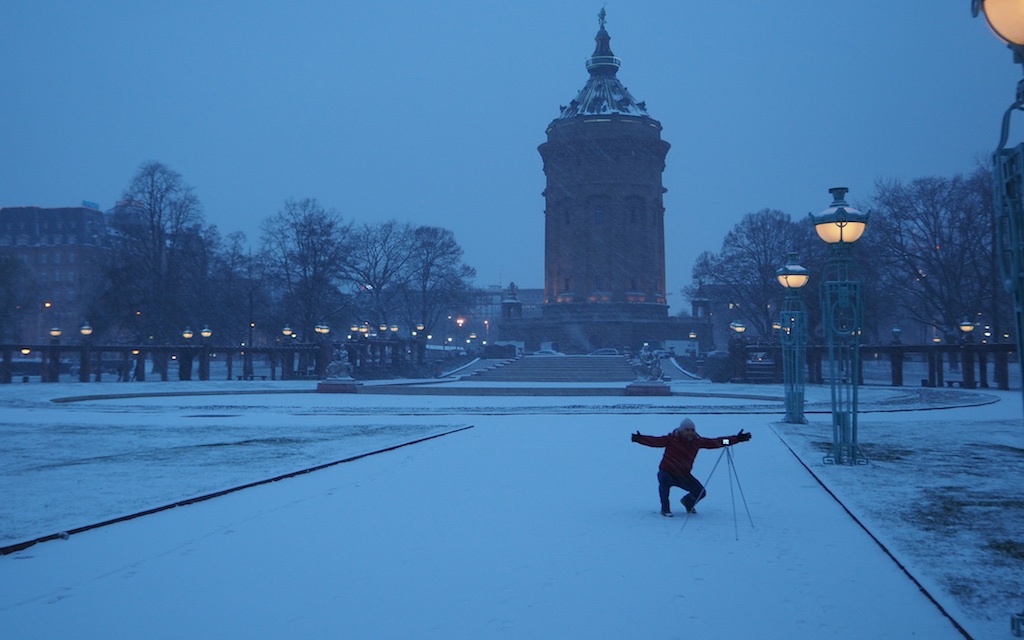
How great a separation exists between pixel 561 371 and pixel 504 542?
4507cm

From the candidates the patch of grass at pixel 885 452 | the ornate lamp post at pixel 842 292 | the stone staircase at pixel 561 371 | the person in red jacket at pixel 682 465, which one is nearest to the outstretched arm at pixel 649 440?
the person in red jacket at pixel 682 465

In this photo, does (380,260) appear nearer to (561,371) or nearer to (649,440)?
(561,371)

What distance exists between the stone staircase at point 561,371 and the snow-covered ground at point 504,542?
3347 cm

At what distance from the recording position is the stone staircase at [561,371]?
5191 centimetres

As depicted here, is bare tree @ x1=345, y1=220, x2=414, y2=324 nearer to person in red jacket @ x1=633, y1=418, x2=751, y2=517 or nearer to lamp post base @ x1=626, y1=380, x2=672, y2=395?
lamp post base @ x1=626, y1=380, x2=672, y2=395

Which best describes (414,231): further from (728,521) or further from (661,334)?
(728,521)

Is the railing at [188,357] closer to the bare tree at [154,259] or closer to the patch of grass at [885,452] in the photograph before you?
the bare tree at [154,259]

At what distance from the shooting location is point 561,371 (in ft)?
176

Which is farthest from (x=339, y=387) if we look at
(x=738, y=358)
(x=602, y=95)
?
(x=602, y=95)

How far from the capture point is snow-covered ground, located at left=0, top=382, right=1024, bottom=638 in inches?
244

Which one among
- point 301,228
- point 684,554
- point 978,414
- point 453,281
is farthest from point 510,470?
point 453,281

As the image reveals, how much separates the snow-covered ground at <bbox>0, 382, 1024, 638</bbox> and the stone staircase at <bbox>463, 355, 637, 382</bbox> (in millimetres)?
33466

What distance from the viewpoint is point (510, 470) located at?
13969mm

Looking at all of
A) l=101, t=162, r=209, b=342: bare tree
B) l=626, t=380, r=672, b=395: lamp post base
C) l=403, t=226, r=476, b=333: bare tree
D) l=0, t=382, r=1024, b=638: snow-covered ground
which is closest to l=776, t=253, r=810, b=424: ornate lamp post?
l=0, t=382, r=1024, b=638: snow-covered ground
